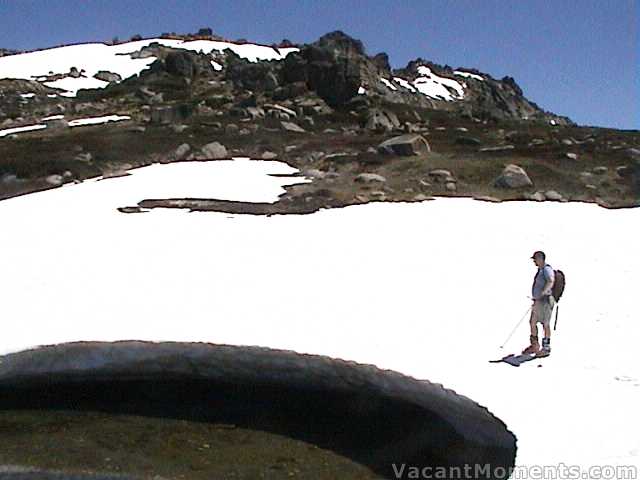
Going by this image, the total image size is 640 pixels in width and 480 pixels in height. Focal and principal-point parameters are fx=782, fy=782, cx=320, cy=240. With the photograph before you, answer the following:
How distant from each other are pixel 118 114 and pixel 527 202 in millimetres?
39904

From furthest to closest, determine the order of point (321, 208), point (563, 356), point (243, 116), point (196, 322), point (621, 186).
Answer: point (243, 116)
point (621, 186)
point (321, 208)
point (196, 322)
point (563, 356)

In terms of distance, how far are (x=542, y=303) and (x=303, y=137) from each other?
31146mm

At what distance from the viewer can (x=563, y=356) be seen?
42.3ft

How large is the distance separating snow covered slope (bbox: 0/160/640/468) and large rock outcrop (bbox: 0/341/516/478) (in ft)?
1.08

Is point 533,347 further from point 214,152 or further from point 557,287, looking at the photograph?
point 214,152

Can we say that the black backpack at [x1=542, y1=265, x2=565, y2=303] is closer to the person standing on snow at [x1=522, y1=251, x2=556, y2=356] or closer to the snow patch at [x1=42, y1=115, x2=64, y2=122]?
the person standing on snow at [x1=522, y1=251, x2=556, y2=356]

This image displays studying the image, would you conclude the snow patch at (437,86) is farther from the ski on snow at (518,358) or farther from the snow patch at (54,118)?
the ski on snow at (518,358)

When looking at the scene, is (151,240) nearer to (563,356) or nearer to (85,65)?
(563,356)

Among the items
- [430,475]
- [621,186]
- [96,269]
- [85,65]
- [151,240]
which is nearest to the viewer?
[430,475]

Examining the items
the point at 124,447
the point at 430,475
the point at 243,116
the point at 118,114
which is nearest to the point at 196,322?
the point at 124,447

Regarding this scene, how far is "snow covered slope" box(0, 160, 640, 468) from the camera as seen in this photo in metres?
11.6

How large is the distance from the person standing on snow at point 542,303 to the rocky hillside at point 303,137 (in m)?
12.1

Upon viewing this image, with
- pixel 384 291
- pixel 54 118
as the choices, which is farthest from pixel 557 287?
pixel 54 118

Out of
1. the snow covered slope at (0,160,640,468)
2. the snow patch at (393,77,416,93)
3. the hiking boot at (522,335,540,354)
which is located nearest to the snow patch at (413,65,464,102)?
the snow patch at (393,77,416,93)
